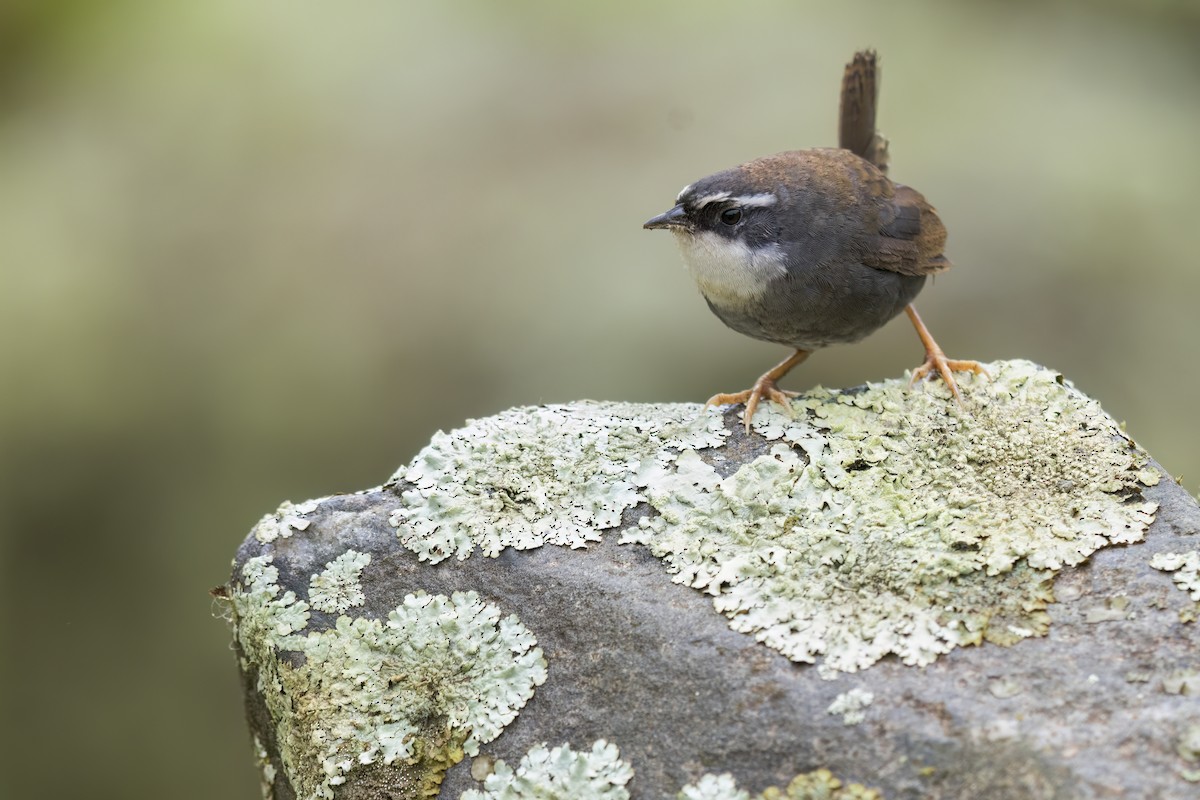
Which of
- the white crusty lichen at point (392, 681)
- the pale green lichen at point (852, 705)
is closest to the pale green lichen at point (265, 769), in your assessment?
the white crusty lichen at point (392, 681)

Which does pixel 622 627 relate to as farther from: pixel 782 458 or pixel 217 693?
pixel 217 693

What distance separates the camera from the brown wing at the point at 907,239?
382cm

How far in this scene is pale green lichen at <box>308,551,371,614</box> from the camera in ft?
9.49

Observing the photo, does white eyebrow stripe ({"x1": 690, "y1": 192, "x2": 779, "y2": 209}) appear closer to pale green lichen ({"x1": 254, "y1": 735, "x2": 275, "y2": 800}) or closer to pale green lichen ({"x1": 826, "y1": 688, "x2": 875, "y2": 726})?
pale green lichen ({"x1": 826, "y1": 688, "x2": 875, "y2": 726})

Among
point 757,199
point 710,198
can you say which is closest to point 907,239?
point 757,199

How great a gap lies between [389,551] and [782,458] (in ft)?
3.87

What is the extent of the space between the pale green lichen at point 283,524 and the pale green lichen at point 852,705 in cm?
155

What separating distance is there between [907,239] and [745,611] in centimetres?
188

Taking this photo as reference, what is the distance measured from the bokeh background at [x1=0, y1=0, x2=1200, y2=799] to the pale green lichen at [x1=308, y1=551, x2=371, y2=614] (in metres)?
2.79

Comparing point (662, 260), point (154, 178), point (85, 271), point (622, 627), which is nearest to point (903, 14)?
point (662, 260)

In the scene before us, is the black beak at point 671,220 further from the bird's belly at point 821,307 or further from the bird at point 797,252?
the bird's belly at point 821,307

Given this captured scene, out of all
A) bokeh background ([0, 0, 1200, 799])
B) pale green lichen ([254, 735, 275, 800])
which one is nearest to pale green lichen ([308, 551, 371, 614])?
pale green lichen ([254, 735, 275, 800])

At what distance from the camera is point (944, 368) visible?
3.46m

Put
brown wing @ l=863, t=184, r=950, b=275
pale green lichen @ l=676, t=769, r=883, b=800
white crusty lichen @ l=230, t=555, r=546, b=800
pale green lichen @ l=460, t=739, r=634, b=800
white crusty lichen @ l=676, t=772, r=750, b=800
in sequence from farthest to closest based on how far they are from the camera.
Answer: brown wing @ l=863, t=184, r=950, b=275, white crusty lichen @ l=230, t=555, r=546, b=800, pale green lichen @ l=460, t=739, r=634, b=800, white crusty lichen @ l=676, t=772, r=750, b=800, pale green lichen @ l=676, t=769, r=883, b=800
